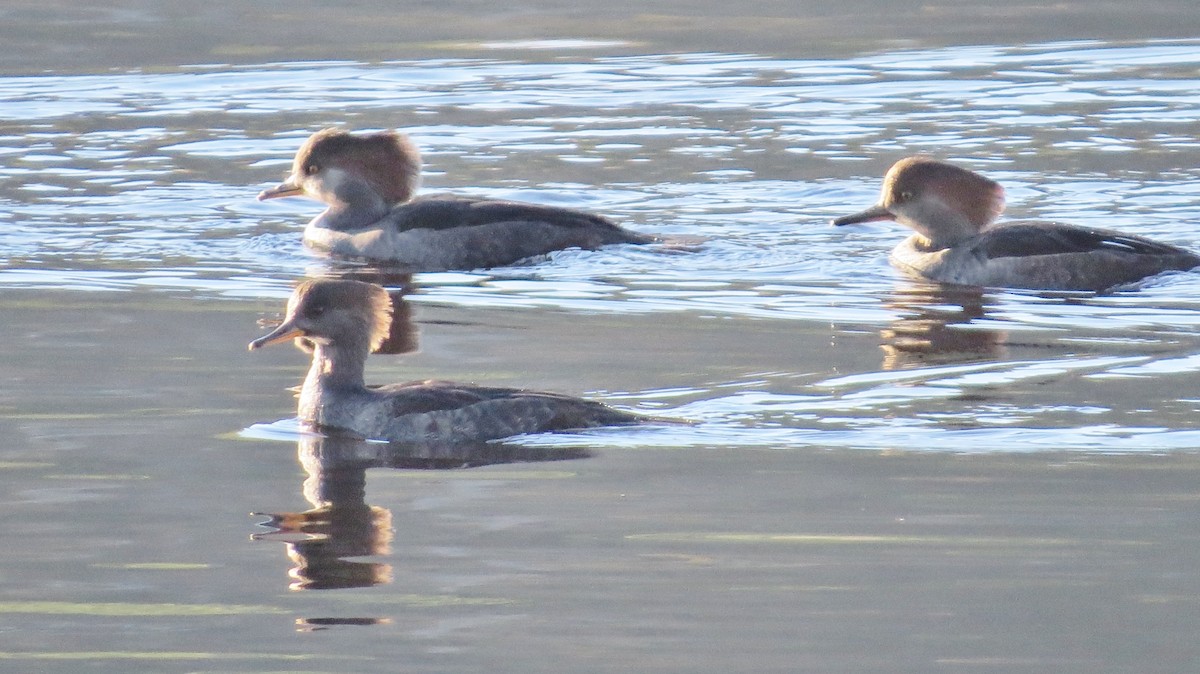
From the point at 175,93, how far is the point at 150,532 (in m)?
15.6

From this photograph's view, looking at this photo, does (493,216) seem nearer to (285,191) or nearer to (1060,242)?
(285,191)

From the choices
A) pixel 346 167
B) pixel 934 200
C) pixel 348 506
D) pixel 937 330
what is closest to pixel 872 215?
pixel 934 200

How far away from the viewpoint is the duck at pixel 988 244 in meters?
13.0

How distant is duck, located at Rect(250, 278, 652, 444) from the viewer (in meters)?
8.72

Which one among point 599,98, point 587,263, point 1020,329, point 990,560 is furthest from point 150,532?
point 599,98

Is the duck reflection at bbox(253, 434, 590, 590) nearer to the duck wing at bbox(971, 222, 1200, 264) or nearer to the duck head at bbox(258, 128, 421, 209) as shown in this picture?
the duck wing at bbox(971, 222, 1200, 264)

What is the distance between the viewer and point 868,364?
1023 cm

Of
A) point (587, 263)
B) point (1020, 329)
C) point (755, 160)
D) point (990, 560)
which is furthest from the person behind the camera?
point (755, 160)

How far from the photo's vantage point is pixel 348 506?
7.65m

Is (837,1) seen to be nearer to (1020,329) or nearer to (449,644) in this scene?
(1020,329)

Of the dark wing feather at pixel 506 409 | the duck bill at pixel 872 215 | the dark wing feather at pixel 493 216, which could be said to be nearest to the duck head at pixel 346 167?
the dark wing feather at pixel 493 216

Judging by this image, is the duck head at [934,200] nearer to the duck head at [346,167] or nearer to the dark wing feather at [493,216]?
the dark wing feather at [493,216]

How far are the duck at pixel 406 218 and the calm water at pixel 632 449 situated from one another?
26cm

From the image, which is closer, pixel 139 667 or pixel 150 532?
pixel 139 667
